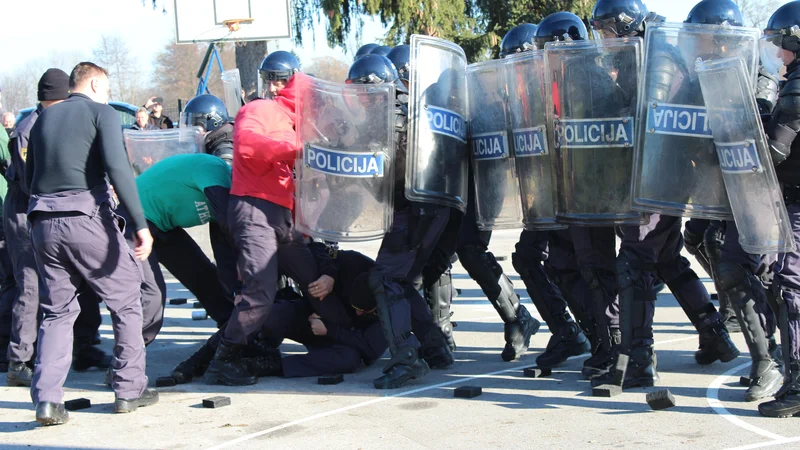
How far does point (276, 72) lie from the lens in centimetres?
594

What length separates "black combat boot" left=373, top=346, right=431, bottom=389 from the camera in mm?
5311

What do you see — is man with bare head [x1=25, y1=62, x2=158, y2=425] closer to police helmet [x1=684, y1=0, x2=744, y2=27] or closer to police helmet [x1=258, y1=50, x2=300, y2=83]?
police helmet [x1=258, y1=50, x2=300, y2=83]

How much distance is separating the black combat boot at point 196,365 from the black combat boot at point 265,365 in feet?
0.85

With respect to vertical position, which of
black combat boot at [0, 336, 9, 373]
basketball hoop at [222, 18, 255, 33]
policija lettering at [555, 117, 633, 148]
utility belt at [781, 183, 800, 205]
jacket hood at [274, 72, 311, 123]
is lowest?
black combat boot at [0, 336, 9, 373]

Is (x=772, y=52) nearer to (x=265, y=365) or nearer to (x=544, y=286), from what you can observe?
(x=544, y=286)

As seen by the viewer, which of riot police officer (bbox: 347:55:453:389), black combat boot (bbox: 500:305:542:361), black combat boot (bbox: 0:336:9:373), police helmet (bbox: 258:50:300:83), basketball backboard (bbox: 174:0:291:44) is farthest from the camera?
basketball backboard (bbox: 174:0:291:44)

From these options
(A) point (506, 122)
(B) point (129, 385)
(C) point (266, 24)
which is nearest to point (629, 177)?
(A) point (506, 122)

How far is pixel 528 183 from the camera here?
536 centimetres

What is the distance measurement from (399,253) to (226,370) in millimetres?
1161

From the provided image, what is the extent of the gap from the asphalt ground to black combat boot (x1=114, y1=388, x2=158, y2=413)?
0.04 metres

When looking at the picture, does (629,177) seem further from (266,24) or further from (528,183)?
(266,24)

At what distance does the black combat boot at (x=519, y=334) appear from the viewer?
19.9ft

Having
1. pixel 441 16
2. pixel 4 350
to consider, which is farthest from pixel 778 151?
pixel 441 16

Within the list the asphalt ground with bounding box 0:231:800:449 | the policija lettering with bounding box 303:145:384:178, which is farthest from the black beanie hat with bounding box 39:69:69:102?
the asphalt ground with bounding box 0:231:800:449
